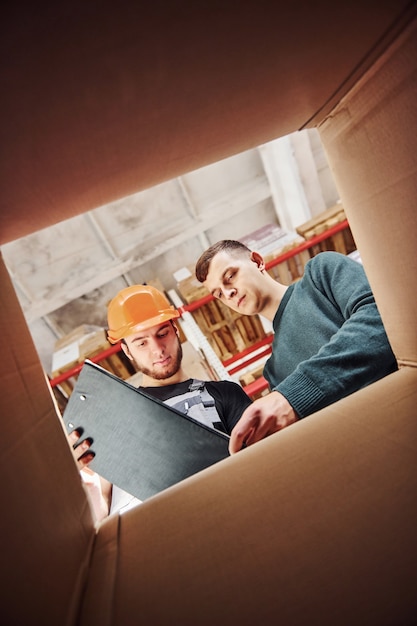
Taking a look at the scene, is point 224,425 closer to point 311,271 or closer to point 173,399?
point 173,399

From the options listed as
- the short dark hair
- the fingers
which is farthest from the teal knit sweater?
the short dark hair

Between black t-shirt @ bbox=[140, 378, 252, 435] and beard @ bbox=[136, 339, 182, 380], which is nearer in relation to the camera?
black t-shirt @ bbox=[140, 378, 252, 435]

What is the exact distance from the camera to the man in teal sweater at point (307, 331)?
3.27 feet

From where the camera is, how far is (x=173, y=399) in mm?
2186

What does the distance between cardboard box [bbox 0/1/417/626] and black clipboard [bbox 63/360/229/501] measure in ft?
1.82

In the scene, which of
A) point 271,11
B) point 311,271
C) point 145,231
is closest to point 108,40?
point 271,11

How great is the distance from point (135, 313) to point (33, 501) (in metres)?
1.94

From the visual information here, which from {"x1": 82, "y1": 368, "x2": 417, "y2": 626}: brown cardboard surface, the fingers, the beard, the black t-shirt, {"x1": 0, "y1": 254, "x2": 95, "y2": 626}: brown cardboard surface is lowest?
the black t-shirt

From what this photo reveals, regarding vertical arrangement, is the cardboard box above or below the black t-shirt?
above

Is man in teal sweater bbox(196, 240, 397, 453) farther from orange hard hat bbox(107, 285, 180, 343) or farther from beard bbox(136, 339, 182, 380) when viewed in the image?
beard bbox(136, 339, 182, 380)

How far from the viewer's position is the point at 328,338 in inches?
64.2

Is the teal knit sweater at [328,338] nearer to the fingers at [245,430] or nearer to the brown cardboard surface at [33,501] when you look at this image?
the fingers at [245,430]

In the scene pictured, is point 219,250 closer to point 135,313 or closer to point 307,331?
point 135,313

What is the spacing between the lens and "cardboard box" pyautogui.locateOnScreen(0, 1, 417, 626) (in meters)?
0.33
